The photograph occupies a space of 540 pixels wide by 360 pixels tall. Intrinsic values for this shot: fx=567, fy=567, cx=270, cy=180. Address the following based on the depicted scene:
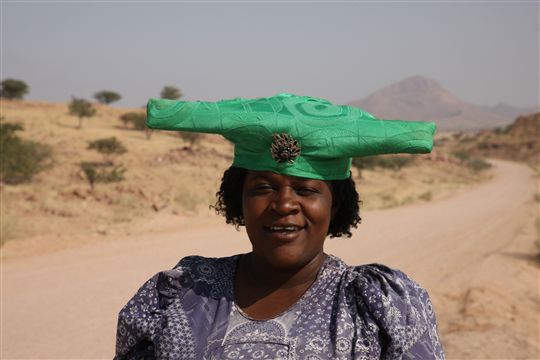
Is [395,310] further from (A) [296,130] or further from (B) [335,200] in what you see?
(A) [296,130]

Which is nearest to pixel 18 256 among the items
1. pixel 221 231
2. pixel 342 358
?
pixel 221 231

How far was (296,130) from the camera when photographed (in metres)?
1.69

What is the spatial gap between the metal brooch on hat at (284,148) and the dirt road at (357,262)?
415cm

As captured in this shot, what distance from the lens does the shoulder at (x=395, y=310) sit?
1.64 metres

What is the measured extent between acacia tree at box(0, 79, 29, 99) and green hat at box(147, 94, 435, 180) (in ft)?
A: 141

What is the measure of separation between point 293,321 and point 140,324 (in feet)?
1.64

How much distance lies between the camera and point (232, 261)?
2055 millimetres

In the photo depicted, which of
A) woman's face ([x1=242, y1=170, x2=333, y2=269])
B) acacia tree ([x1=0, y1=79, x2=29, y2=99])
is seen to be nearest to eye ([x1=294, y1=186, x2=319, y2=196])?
woman's face ([x1=242, y1=170, x2=333, y2=269])

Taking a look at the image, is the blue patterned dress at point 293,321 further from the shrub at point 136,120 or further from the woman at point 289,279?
the shrub at point 136,120

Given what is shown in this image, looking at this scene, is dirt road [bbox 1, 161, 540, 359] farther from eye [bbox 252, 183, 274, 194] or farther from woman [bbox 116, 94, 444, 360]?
eye [bbox 252, 183, 274, 194]

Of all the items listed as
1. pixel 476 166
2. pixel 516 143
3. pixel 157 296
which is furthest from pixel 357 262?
pixel 516 143

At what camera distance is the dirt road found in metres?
5.45

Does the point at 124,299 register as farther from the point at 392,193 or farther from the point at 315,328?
the point at 392,193

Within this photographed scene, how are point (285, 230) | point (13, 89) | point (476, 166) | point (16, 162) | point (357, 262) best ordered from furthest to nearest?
1. point (13, 89)
2. point (476, 166)
3. point (16, 162)
4. point (357, 262)
5. point (285, 230)
